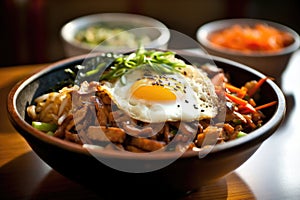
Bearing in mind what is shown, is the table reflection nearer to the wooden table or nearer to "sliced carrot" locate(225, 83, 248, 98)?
the wooden table

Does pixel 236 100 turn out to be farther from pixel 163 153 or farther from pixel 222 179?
pixel 163 153

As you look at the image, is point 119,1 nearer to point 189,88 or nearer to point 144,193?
point 189,88

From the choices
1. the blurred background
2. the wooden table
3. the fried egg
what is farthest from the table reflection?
the blurred background

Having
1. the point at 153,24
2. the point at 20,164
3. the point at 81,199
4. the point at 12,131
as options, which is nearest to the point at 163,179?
the point at 81,199

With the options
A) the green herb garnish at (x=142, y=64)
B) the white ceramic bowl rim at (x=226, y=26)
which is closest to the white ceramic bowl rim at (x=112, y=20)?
the white ceramic bowl rim at (x=226, y=26)

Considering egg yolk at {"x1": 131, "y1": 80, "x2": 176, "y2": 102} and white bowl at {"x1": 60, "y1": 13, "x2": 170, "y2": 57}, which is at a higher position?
egg yolk at {"x1": 131, "y1": 80, "x2": 176, "y2": 102}

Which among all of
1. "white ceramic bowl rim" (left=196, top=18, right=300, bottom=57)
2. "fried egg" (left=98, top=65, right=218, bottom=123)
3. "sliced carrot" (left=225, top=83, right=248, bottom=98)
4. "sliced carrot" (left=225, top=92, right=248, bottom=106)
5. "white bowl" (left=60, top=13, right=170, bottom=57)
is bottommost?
"white bowl" (left=60, top=13, right=170, bottom=57)
